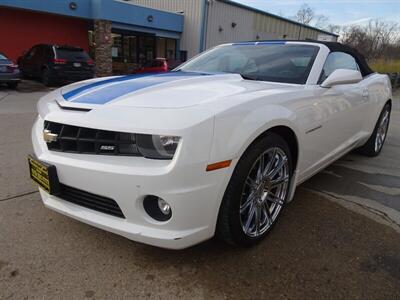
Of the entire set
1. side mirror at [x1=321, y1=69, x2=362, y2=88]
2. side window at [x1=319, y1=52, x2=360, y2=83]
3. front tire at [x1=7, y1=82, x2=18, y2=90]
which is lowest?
front tire at [x1=7, y1=82, x2=18, y2=90]

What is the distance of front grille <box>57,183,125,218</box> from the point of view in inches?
76.4

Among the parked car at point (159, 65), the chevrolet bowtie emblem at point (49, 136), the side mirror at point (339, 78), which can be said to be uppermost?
the side mirror at point (339, 78)

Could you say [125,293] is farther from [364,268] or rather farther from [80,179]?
[364,268]

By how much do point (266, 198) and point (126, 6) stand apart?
17624 millimetres

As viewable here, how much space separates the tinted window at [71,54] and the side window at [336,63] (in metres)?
11.1

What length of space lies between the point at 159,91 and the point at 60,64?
11.7m

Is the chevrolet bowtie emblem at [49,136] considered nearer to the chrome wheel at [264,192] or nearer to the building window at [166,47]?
the chrome wheel at [264,192]

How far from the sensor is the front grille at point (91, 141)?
1.89 metres

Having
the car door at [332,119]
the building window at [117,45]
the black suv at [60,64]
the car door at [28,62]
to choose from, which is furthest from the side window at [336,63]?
the building window at [117,45]

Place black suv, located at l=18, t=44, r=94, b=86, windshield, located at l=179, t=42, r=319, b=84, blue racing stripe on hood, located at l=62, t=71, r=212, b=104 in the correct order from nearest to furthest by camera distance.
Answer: blue racing stripe on hood, located at l=62, t=71, r=212, b=104 → windshield, located at l=179, t=42, r=319, b=84 → black suv, located at l=18, t=44, r=94, b=86

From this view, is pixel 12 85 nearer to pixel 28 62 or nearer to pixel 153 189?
pixel 28 62

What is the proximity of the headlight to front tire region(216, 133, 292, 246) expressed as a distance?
1.36 ft

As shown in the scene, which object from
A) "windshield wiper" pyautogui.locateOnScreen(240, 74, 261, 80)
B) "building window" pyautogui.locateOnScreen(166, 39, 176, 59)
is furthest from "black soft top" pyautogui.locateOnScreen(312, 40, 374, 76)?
"building window" pyautogui.locateOnScreen(166, 39, 176, 59)

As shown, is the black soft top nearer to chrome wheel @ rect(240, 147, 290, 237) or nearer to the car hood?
the car hood
